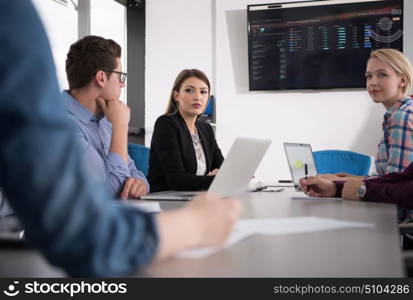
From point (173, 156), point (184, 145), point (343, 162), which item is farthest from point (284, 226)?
point (343, 162)

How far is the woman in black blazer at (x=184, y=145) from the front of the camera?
272 centimetres

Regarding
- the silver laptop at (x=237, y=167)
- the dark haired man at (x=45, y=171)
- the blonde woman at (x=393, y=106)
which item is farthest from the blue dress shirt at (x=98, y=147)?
the dark haired man at (x=45, y=171)

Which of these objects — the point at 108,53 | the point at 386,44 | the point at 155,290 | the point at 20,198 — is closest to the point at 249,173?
the point at 108,53

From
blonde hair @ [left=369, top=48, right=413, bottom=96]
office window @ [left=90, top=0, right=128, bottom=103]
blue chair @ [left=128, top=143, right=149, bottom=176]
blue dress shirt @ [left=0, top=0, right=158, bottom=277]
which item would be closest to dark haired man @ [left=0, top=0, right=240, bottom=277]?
blue dress shirt @ [left=0, top=0, right=158, bottom=277]

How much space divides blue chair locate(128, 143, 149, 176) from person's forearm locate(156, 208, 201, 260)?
2.80 metres

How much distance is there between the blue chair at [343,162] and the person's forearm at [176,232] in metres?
3.14

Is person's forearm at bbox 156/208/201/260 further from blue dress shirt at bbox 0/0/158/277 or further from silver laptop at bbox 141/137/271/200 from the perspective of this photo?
silver laptop at bbox 141/137/271/200

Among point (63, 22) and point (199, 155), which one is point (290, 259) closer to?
point (199, 155)

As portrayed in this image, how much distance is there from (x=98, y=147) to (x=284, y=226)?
1.26m

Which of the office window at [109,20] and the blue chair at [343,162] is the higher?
the office window at [109,20]

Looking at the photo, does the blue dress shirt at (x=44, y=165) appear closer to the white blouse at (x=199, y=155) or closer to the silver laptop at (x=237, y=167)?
the silver laptop at (x=237, y=167)

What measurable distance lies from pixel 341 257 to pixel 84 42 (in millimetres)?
1735

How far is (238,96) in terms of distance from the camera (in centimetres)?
484

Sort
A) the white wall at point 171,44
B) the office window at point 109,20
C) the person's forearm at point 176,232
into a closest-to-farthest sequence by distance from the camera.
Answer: the person's forearm at point 176,232 → the office window at point 109,20 → the white wall at point 171,44
